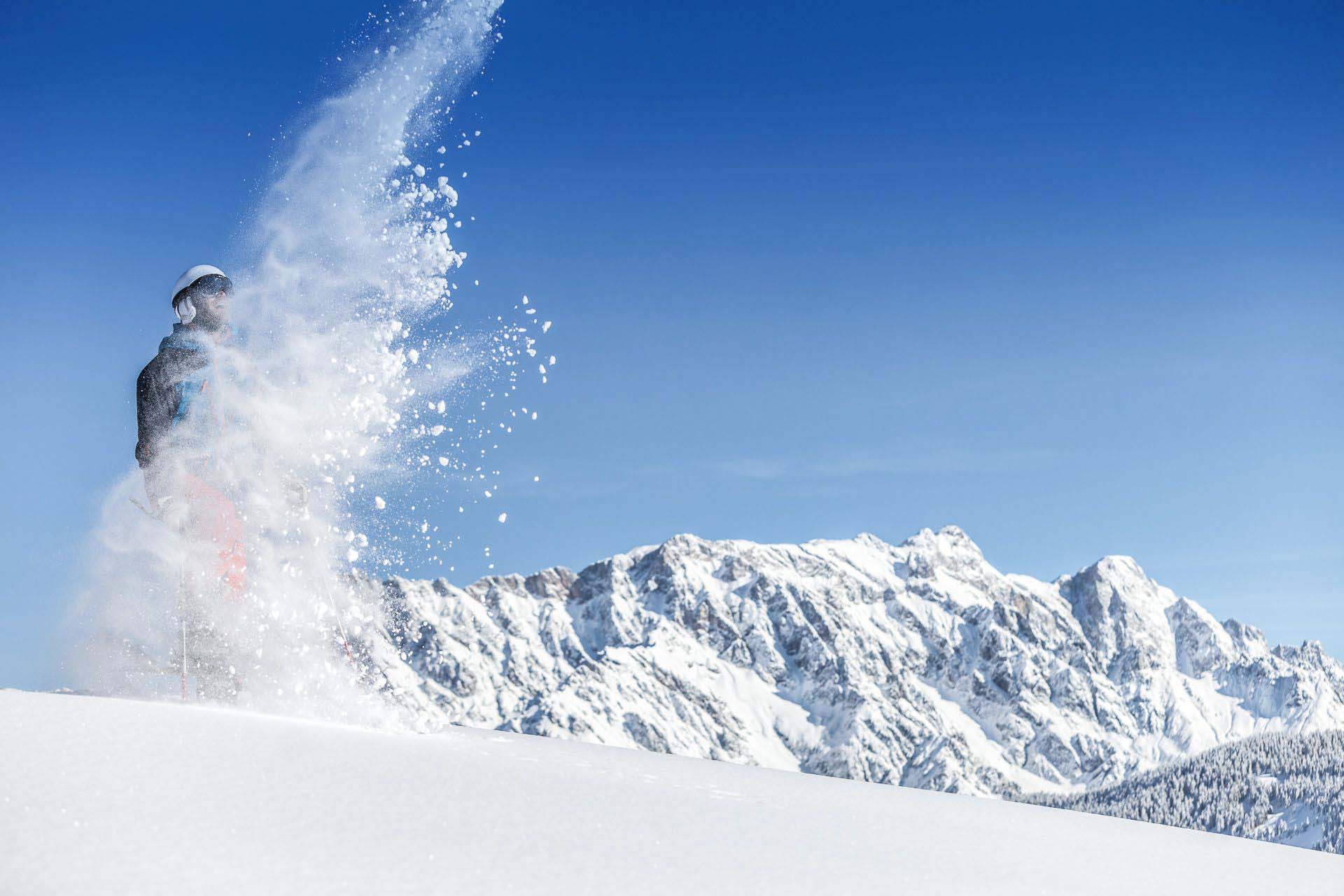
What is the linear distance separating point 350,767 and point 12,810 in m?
3.29

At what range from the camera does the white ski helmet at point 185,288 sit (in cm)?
1617

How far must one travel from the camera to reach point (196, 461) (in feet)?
52.8

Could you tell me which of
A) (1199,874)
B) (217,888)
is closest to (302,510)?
(217,888)

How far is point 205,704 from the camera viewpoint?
14969mm

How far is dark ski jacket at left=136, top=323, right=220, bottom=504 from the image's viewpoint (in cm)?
1589

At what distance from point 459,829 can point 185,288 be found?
10746 mm

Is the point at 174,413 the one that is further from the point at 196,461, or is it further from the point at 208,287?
the point at 208,287

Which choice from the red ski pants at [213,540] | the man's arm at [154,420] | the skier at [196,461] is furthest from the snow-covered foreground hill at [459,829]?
the man's arm at [154,420]

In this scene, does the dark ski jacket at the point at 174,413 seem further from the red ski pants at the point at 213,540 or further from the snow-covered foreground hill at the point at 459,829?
the snow-covered foreground hill at the point at 459,829

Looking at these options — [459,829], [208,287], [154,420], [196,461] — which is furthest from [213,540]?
[459,829]

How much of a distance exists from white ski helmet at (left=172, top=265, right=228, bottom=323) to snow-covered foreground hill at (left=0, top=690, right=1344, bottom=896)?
636cm

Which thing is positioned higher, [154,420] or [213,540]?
[154,420]

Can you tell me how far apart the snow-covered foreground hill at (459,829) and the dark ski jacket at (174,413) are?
430cm

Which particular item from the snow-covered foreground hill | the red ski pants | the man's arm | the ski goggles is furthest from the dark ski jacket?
the snow-covered foreground hill
